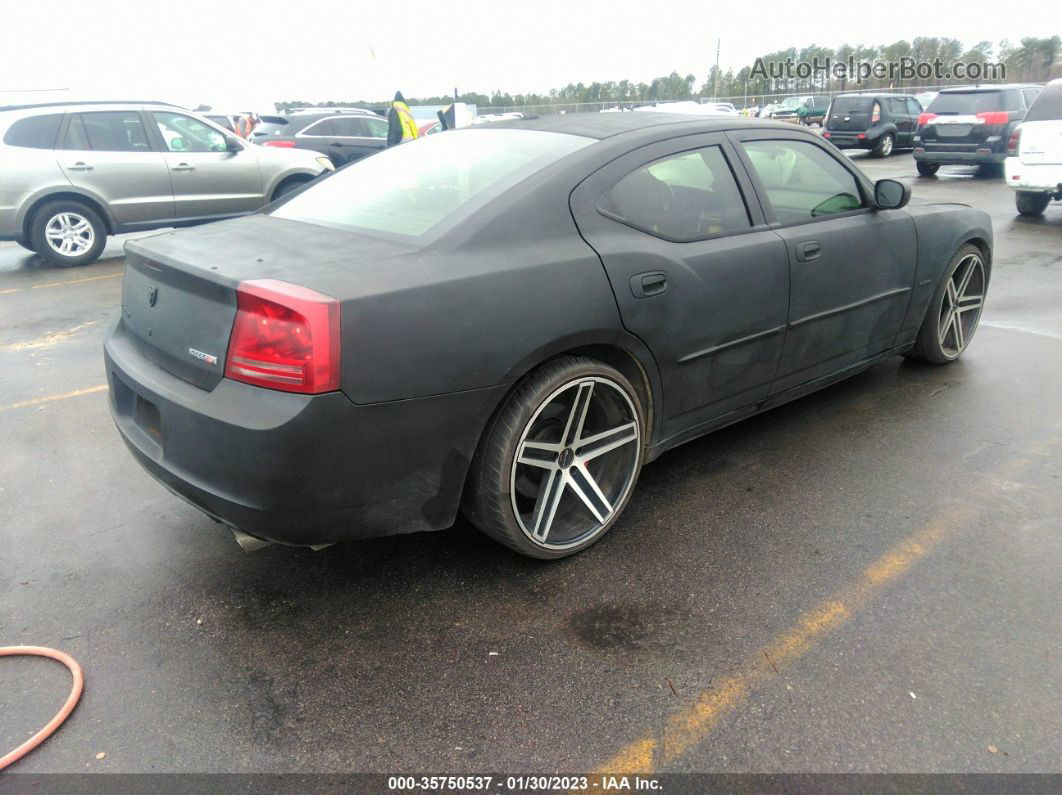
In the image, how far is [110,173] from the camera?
29.7ft

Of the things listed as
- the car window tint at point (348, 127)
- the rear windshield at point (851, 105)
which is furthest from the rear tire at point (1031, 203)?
the car window tint at point (348, 127)

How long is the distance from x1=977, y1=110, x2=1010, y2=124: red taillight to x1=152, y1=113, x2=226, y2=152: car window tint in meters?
13.5

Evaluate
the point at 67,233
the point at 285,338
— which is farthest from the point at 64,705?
the point at 67,233

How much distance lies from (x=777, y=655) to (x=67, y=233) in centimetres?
923

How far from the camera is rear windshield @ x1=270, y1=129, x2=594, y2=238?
2.94m

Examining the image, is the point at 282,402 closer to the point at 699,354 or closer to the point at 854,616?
the point at 699,354

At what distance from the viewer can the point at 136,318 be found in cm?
289

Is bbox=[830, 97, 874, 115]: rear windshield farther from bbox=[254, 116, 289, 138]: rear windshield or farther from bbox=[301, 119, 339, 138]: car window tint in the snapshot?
bbox=[254, 116, 289, 138]: rear windshield

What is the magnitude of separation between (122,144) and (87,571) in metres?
7.87

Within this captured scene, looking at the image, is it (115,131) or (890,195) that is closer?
(890,195)

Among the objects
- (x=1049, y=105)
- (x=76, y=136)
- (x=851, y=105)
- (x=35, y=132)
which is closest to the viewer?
(x=35, y=132)

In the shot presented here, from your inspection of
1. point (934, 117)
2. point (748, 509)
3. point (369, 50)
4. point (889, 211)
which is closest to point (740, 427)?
point (748, 509)

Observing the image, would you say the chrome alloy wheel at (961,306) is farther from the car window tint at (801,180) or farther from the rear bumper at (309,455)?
the rear bumper at (309,455)

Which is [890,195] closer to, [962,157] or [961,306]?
[961,306]
